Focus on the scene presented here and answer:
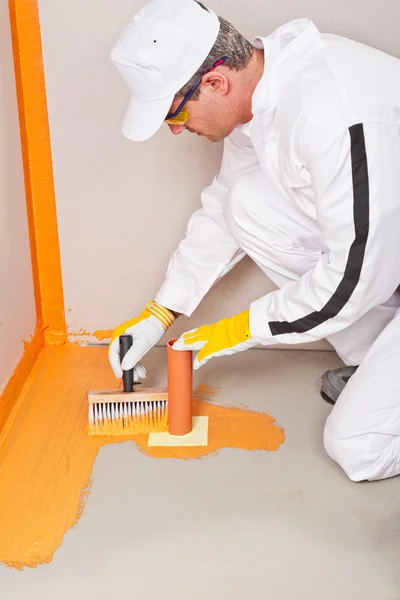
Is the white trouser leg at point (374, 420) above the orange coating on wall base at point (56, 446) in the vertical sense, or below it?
above

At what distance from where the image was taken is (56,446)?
1.81m

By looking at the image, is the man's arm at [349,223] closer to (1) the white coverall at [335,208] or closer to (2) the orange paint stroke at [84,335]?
(1) the white coverall at [335,208]

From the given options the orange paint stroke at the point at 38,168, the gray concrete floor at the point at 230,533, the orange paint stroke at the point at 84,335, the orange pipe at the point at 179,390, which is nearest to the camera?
the gray concrete floor at the point at 230,533

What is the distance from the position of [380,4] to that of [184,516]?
1469 mm

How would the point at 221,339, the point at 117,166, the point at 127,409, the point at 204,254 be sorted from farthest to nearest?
the point at 117,166, the point at 204,254, the point at 127,409, the point at 221,339

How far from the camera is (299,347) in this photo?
2.33m

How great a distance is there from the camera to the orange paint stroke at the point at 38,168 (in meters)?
2.04

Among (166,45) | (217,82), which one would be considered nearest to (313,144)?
(217,82)

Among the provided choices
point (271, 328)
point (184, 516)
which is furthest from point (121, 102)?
point (184, 516)

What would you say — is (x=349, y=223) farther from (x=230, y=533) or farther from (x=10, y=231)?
(x=10, y=231)

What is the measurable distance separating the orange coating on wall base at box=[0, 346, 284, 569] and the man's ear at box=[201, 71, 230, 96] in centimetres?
87

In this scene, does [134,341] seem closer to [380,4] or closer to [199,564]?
[199,564]

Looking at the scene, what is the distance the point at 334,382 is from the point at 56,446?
790 mm

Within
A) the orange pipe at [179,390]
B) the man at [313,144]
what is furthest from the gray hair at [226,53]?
the orange pipe at [179,390]
